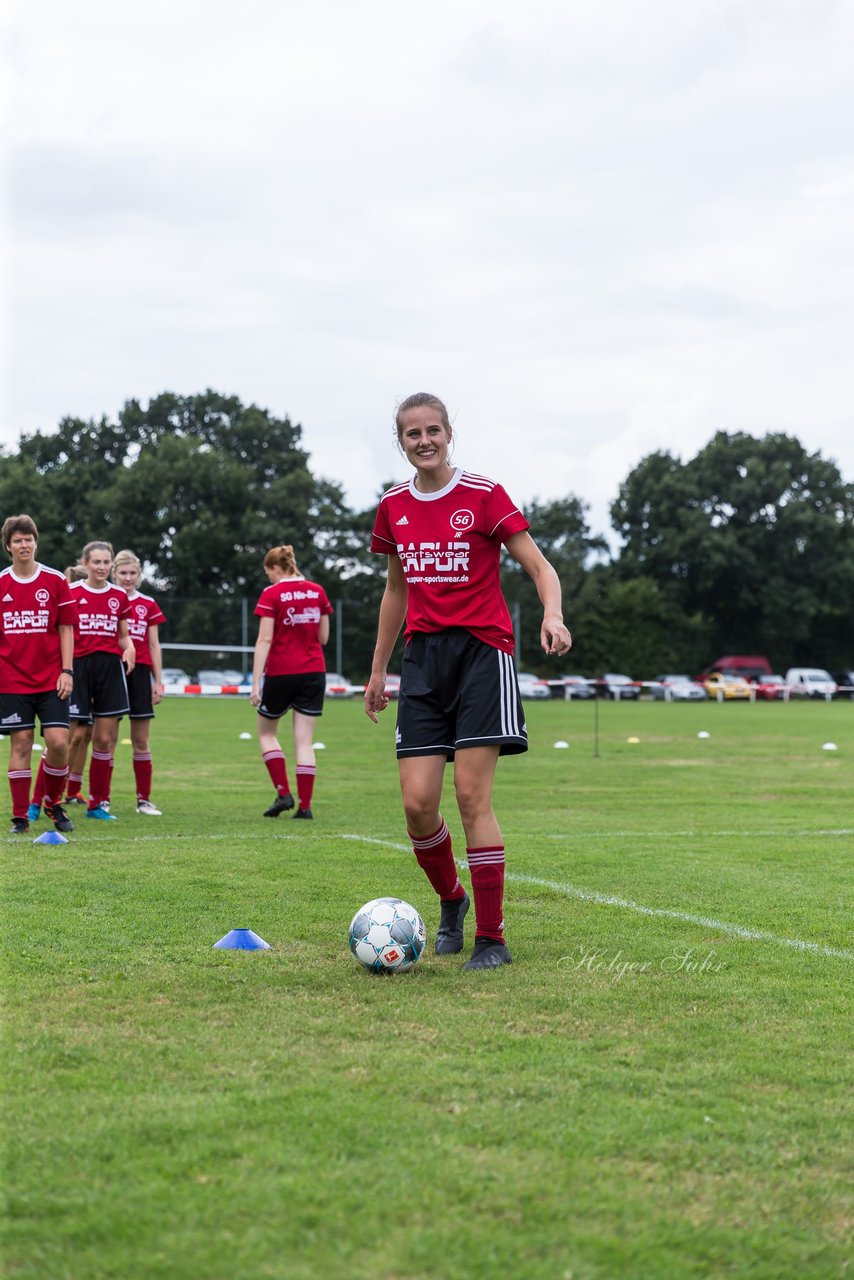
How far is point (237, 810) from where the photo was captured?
11.0 meters

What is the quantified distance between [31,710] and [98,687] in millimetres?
1220

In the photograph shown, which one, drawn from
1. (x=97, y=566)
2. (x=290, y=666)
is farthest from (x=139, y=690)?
(x=290, y=666)

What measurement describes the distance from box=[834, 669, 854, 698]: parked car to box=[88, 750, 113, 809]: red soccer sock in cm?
5701

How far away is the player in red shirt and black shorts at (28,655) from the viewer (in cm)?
916

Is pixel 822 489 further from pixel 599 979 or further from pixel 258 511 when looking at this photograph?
pixel 599 979

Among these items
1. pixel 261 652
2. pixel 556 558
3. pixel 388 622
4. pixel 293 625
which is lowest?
pixel 261 652

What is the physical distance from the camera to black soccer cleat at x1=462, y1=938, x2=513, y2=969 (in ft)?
16.7

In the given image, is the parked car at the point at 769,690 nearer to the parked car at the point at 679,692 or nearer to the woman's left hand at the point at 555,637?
the parked car at the point at 679,692

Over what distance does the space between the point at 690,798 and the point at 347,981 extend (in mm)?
8468

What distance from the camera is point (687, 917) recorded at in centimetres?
616

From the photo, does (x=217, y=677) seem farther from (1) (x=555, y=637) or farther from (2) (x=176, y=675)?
(1) (x=555, y=637)

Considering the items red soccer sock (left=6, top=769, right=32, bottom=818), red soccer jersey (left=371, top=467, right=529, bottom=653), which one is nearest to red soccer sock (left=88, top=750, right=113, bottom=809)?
red soccer sock (left=6, top=769, right=32, bottom=818)

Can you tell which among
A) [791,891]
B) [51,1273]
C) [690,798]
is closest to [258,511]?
[690,798]

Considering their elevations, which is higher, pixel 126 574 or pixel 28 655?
pixel 126 574
